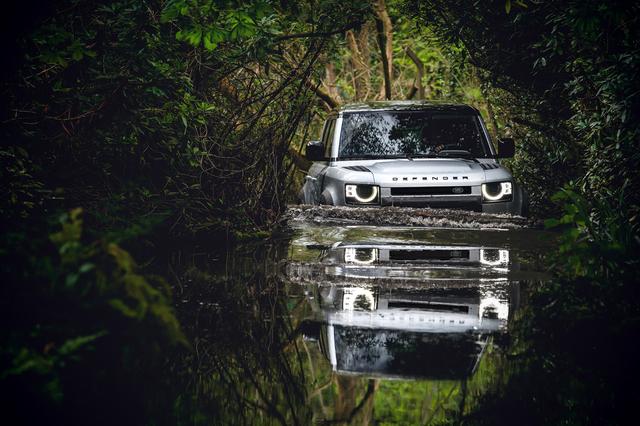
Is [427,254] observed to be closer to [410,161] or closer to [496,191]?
[496,191]

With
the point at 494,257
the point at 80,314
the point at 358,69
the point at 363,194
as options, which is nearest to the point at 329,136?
the point at 363,194

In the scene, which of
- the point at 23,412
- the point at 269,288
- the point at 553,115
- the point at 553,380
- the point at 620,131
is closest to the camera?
the point at 23,412

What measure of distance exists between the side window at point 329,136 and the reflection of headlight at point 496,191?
209 cm

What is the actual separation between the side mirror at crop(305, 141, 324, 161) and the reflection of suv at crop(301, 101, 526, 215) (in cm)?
1

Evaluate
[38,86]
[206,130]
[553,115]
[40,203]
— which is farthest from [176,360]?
[553,115]

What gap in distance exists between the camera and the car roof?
11477mm

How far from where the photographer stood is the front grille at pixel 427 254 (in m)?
7.92

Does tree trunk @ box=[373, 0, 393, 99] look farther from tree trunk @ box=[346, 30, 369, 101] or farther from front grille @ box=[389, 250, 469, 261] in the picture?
front grille @ box=[389, 250, 469, 261]

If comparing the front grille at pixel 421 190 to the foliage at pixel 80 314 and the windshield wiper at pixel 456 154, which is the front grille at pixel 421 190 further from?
the foliage at pixel 80 314

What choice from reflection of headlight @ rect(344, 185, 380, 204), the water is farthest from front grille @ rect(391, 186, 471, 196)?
the water

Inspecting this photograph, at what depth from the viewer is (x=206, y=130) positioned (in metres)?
11.4

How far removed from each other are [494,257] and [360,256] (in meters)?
1.05

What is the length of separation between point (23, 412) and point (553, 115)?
11.4 meters

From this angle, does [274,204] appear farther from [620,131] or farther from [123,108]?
[620,131]
